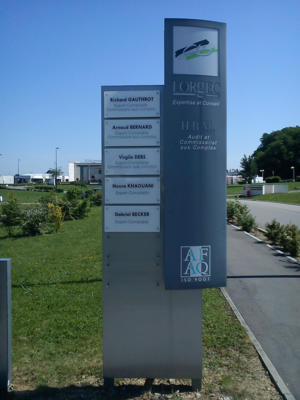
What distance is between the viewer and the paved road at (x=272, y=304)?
15.6ft

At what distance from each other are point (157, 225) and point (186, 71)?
55.0 inches

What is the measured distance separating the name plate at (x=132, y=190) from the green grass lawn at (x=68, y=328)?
1.82 metres

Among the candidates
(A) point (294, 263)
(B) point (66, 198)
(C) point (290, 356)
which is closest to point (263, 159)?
(B) point (66, 198)

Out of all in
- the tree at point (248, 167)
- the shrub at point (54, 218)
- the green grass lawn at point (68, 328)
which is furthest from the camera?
the tree at point (248, 167)

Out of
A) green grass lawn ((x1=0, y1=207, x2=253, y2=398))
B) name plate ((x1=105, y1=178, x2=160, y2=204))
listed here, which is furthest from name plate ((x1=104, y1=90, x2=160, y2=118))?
green grass lawn ((x1=0, y1=207, x2=253, y2=398))

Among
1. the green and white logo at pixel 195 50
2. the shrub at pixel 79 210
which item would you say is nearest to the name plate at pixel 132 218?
the green and white logo at pixel 195 50

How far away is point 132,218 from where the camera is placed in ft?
13.1

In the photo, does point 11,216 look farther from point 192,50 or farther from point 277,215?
point 277,215

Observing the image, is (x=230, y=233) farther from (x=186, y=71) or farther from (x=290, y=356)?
(x=186, y=71)

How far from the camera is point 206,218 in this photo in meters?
3.87

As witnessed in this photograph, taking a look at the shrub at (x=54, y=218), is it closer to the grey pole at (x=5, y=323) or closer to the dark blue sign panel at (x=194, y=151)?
the grey pole at (x=5, y=323)

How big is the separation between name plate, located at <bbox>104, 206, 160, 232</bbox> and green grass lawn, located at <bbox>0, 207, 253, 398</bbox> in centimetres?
157

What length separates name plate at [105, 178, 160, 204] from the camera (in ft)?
13.0

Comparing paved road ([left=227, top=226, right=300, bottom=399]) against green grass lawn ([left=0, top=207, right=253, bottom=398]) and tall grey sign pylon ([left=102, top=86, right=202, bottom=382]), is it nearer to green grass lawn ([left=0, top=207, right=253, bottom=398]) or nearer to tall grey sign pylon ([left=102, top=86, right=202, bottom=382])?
green grass lawn ([left=0, top=207, right=253, bottom=398])
